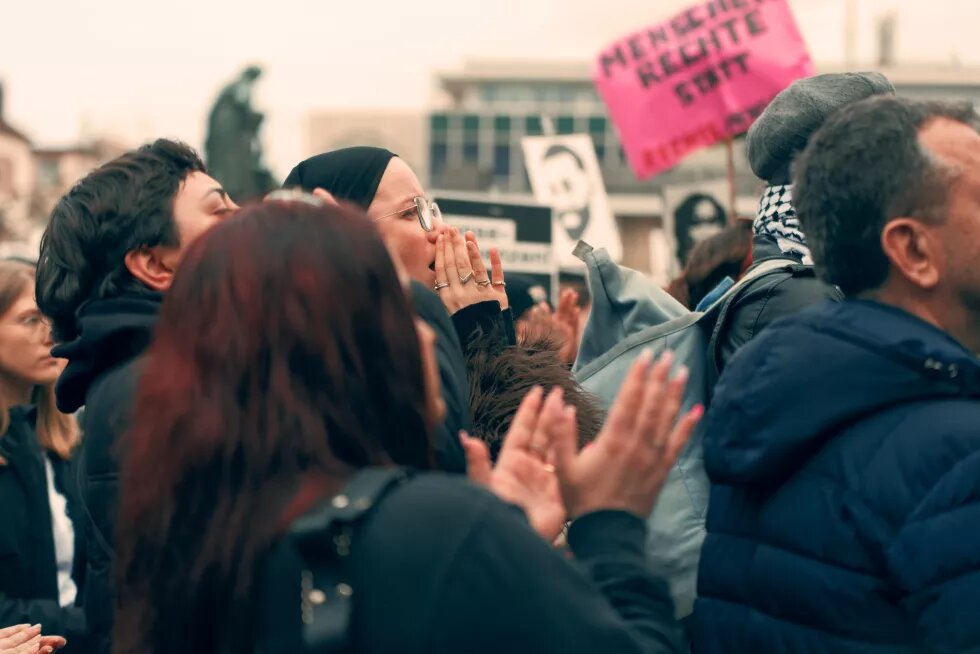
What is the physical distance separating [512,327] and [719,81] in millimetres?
4350

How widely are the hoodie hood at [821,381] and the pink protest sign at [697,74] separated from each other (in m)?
4.94

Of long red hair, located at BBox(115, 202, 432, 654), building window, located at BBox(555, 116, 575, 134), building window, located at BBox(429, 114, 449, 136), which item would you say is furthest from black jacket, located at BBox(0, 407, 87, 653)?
building window, located at BBox(555, 116, 575, 134)

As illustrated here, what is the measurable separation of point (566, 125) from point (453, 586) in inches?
2775

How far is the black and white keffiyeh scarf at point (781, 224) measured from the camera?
2.90 meters

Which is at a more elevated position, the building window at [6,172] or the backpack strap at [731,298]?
the backpack strap at [731,298]

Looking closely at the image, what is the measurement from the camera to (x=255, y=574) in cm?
162

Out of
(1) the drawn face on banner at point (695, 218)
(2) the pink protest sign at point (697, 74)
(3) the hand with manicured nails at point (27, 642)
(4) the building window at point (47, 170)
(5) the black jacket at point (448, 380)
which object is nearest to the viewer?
(5) the black jacket at point (448, 380)

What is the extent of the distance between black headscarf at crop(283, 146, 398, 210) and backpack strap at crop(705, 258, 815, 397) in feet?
2.75

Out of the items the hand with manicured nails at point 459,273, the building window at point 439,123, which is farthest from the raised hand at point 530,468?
the building window at point 439,123

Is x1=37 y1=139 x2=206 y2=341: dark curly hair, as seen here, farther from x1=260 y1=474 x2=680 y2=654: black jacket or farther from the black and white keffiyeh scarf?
x1=260 y1=474 x2=680 y2=654: black jacket

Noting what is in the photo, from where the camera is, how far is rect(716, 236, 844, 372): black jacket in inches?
106

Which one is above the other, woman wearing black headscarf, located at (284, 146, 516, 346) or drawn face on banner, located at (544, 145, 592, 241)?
woman wearing black headscarf, located at (284, 146, 516, 346)

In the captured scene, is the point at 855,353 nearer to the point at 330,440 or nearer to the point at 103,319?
the point at 330,440

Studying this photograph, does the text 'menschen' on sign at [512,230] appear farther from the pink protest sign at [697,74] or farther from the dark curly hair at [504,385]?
the dark curly hair at [504,385]
